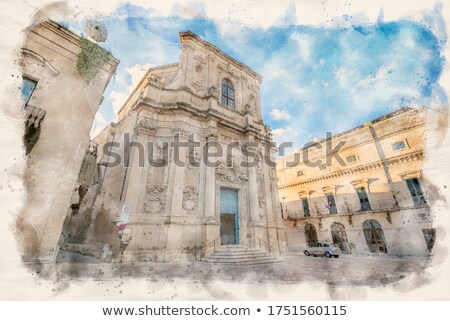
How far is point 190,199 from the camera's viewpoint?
8656mm

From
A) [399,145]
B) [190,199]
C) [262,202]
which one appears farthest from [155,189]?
[399,145]

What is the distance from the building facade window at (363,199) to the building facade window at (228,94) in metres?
12.0

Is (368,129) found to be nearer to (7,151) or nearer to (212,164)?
(212,164)

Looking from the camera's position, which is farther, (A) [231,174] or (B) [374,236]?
(B) [374,236]

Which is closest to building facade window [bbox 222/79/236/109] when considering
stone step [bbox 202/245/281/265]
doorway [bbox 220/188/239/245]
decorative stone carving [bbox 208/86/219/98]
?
decorative stone carving [bbox 208/86/219/98]

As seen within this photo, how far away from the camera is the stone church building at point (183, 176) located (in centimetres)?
763

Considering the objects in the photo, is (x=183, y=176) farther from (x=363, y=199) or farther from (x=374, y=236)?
(x=374, y=236)

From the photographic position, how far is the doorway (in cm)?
995

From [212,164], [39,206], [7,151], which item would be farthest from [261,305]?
[212,164]

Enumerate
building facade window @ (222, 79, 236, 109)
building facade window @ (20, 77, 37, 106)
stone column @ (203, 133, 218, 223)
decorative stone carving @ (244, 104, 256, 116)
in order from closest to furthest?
building facade window @ (20, 77, 37, 106) → stone column @ (203, 133, 218, 223) → decorative stone carving @ (244, 104, 256, 116) → building facade window @ (222, 79, 236, 109)

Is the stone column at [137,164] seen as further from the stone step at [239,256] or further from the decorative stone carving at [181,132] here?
the stone step at [239,256]

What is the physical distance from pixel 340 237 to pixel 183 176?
14.4 metres

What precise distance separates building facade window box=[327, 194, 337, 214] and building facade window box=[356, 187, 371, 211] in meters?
1.98

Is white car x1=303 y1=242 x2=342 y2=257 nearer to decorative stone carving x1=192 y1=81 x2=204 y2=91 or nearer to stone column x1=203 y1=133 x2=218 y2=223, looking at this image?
stone column x1=203 y1=133 x2=218 y2=223
